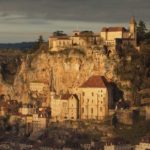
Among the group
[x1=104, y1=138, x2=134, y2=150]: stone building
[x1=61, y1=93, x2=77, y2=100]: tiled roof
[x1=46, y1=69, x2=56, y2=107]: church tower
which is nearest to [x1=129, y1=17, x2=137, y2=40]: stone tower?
[x1=61, y1=93, x2=77, y2=100]: tiled roof

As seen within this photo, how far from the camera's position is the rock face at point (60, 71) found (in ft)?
323

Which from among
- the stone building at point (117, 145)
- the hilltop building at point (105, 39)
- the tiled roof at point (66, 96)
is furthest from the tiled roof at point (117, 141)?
the hilltop building at point (105, 39)

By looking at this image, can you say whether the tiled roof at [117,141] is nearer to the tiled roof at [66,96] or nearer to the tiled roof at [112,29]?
the tiled roof at [66,96]

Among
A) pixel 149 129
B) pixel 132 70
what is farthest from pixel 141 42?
pixel 149 129

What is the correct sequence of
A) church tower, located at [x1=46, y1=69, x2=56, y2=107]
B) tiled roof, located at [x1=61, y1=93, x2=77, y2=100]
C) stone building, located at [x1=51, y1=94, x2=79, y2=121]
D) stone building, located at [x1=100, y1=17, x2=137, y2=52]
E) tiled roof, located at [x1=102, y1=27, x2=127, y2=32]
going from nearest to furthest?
stone building, located at [x1=51, y1=94, x2=79, y2=121]
tiled roof, located at [x1=61, y1=93, x2=77, y2=100]
stone building, located at [x1=100, y1=17, x2=137, y2=52]
tiled roof, located at [x1=102, y1=27, x2=127, y2=32]
church tower, located at [x1=46, y1=69, x2=56, y2=107]

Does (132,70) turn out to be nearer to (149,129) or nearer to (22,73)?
(149,129)

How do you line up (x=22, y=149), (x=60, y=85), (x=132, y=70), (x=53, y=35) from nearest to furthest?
(x=22, y=149) < (x=132, y=70) < (x=60, y=85) < (x=53, y=35)

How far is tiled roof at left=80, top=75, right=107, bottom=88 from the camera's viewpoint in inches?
3775

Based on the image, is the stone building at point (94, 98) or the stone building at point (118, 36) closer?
the stone building at point (94, 98)

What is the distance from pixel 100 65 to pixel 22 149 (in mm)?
13961

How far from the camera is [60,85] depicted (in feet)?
339

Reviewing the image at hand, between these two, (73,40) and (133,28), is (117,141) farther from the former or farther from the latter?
(73,40)

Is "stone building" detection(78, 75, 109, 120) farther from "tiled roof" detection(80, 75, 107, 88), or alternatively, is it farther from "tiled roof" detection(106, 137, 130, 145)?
"tiled roof" detection(106, 137, 130, 145)

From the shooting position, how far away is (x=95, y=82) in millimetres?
96562
